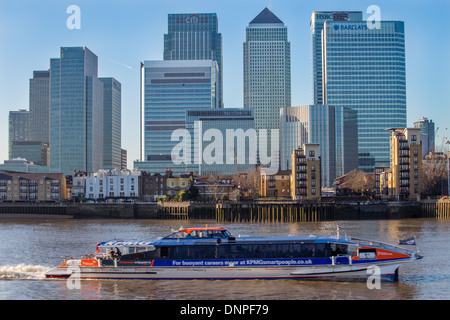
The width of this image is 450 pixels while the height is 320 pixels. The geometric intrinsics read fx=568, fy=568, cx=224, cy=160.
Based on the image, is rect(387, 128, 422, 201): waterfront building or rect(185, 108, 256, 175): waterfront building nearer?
rect(387, 128, 422, 201): waterfront building

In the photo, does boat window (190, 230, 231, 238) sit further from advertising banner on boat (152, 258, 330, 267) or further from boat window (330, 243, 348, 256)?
boat window (330, 243, 348, 256)

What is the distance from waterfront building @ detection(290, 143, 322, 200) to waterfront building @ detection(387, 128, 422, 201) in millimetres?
15637

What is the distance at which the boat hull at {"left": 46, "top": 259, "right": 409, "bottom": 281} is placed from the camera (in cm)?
3516

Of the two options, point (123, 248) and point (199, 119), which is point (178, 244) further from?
point (199, 119)

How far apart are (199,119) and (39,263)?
152340mm

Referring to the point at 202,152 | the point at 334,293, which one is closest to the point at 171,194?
the point at 202,152

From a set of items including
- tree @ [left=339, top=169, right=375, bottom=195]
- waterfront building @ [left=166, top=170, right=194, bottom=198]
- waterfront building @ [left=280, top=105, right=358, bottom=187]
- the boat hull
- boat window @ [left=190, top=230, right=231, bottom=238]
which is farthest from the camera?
waterfront building @ [left=280, top=105, right=358, bottom=187]

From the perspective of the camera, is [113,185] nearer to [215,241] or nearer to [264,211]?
[264,211]

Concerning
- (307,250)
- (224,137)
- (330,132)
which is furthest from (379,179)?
(307,250)

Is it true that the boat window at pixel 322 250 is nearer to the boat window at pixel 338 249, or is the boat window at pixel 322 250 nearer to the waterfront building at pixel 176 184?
the boat window at pixel 338 249

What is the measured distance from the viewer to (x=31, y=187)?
133000 mm

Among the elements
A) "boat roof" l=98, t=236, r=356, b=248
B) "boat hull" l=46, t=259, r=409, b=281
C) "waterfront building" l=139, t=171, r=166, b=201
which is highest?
"waterfront building" l=139, t=171, r=166, b=201

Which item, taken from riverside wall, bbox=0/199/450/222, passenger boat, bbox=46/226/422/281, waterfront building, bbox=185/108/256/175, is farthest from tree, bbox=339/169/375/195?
passenger boat, bbox=46/226/422/281

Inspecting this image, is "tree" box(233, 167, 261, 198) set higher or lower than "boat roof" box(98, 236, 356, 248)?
higher
